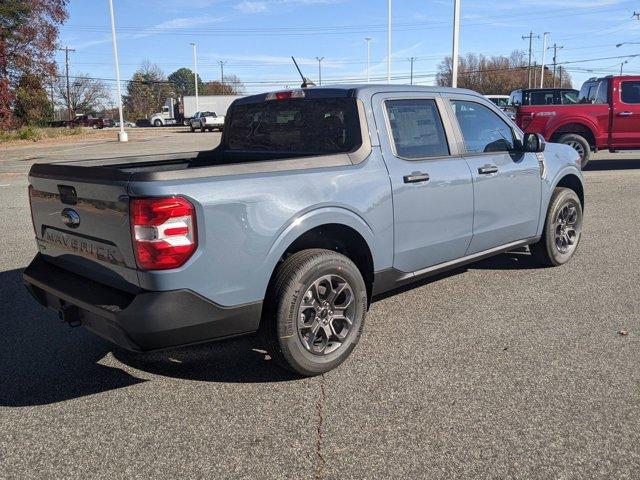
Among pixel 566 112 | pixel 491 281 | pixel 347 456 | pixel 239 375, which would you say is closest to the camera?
pixel 347 456

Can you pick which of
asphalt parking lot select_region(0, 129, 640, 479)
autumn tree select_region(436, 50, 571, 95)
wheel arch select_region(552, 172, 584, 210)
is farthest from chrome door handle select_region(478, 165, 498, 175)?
autumn tree select_region(436, 50, 571, 95)

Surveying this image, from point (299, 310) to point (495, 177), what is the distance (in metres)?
2.29

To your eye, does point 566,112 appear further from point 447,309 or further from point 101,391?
point 101,391

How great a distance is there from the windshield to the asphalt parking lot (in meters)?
1.43

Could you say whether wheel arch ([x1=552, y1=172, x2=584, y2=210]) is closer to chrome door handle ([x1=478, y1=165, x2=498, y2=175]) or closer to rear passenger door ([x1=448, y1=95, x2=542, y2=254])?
rear passenger door ([x1=448, y1=95, x2=542, y2=254])

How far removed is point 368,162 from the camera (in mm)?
3832

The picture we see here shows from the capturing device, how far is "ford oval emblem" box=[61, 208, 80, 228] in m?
3.34

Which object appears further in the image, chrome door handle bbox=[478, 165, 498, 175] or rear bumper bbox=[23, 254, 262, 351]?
chrome door handle bbox=[478, 165, 498, 175]

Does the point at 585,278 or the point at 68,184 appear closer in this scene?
the point at 68,184

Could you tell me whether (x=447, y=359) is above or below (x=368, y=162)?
below

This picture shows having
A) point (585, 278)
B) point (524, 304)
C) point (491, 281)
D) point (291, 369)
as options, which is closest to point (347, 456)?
point (291, 369)

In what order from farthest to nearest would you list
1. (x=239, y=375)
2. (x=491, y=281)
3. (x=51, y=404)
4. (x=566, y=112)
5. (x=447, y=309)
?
(x=566, y=112) → (x=491, y=281) → (x=447, y=309) → (x=239, y=375) → (x=51, y=404)

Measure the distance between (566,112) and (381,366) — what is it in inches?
454

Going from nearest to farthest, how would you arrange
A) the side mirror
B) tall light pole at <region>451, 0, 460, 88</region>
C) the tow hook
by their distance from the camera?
the tow hook
the side mirror
tall light pole at <region>451, 0, 460, 88</region>
